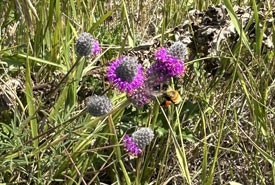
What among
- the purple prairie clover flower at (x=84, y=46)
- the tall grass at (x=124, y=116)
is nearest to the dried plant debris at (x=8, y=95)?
the tall grass at (x=124, y=116)

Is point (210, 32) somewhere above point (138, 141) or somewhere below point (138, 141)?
above

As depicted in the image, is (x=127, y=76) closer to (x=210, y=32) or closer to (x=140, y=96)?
(x=140, y=96)

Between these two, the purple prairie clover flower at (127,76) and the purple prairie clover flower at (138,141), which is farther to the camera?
the purple prairie clover flower at (138,141)

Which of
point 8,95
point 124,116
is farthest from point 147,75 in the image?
point 8,95

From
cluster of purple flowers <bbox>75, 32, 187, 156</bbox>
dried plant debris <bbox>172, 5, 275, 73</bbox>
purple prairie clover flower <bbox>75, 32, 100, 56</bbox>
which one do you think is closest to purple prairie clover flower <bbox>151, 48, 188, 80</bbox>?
cluster of purple flowers <bbox>75, 32, 187, 156</bbox>

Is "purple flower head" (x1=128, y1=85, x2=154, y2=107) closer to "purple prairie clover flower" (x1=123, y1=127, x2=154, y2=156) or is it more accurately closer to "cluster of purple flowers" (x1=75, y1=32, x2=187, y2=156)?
"cluster of purple flowers" (x1=75, y1=32, x2=187, y2=156)

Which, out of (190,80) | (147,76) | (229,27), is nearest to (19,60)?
(147,76)

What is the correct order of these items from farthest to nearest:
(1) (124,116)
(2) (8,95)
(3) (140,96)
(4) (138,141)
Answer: (1) (124,116), (2) (8,95), (4) (138,141), (3) (140,96)

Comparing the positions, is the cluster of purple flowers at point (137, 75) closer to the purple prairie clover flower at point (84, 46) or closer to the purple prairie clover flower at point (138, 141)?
the purple prairie clover flower at point (84, 46)

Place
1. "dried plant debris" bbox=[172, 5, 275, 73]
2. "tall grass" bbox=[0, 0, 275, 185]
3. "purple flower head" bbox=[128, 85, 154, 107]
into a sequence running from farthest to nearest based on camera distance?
1. "dried plant debris" bbox=[172, 5, 275, 73]
2. "tall grass" bbox=[0, 0, 275, 185]
3. "purple flower head" bbox=[128, 85, 154, 107]
